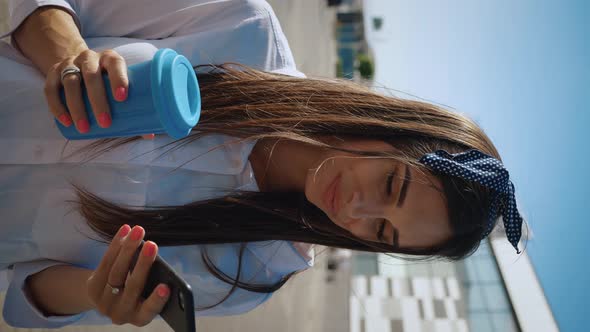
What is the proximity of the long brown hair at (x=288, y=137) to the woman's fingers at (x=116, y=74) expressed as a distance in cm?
29

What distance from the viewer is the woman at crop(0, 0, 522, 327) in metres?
0.89

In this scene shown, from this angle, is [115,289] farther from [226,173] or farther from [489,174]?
[489,174]

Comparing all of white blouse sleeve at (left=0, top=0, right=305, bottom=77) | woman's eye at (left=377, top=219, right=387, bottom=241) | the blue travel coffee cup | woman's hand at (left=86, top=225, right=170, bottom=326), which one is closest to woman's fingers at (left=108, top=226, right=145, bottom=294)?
woman's hand at (left=86, top=225, right=170, bottom=326)

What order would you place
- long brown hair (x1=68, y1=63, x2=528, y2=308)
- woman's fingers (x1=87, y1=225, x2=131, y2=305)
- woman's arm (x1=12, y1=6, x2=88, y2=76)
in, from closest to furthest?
1. woman's fingers (x1=87, y1=225, x2=131, y2=305)
2. woman's arm (x1=12, y1=6, x2=88, y2=76)
3. long brown hair (x1=68, y1=63, x2=528, y2=308)

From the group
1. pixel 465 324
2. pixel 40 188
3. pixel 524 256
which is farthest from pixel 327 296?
pixel 40 188

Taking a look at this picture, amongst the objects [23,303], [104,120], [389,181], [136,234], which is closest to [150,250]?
[136,234]

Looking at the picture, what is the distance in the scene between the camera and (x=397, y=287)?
3988 millimetres

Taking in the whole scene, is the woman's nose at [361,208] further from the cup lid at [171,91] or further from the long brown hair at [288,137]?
the cup lid at [171,91]

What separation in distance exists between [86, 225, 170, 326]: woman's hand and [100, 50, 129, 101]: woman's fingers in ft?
0.63

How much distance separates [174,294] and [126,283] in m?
0.10

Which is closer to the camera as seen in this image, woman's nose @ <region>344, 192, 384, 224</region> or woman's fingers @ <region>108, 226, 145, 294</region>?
woman's fingers @ <region>108, 226, 145, 294</region>

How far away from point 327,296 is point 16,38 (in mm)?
3625

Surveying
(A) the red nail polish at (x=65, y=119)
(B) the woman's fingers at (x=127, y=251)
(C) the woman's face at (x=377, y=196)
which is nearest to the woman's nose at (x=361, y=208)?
(C) the woman's face at (x=377, y=196)

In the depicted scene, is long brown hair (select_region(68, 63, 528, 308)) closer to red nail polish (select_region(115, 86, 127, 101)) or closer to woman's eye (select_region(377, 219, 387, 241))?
woman's eye (select_region(377, 219, 387, 241))
